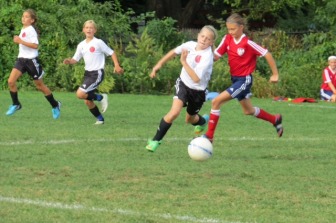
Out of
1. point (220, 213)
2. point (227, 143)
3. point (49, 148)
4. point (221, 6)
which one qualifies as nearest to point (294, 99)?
point (227, 143)

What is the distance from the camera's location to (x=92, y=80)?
17.8 metres

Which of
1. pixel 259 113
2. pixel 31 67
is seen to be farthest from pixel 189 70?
A: pixel 31 67

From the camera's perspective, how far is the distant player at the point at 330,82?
2572 centimetres

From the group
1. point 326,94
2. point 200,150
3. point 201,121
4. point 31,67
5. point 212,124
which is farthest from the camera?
point 326,94

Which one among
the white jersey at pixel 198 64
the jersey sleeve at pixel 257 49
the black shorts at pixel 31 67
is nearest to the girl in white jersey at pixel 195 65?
the white jersey at pixel 198 64

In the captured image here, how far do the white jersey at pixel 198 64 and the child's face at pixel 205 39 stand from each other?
7cm

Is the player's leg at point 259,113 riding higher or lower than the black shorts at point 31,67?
higher

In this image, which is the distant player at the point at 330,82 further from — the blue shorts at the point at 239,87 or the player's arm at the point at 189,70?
the player's arm at the point at 189,70

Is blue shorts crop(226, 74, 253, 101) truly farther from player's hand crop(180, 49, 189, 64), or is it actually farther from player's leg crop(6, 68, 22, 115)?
player's leg crop(6, 68, 22, 115)

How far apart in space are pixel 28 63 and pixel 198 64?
575cm

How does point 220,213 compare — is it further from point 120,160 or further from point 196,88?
point 196,88

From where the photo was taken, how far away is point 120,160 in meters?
12.3

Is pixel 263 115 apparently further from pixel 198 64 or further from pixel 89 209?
pixel 89 209

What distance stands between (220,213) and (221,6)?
38.2 meters
